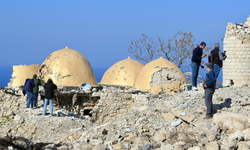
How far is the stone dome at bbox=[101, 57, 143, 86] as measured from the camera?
70.4ft

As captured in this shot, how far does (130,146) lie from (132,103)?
852 cm

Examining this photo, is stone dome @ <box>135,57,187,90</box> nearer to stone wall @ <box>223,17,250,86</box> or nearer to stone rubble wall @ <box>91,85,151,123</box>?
stone rubble wall @ <box>91,85,151,123</box>

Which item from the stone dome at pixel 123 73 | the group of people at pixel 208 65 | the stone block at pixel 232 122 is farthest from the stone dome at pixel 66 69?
the stone block at pixel 232 122

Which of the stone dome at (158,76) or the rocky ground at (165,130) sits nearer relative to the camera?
the rocky ground at (165,130)

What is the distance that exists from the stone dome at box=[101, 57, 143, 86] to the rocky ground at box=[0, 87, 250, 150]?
889 centimetres

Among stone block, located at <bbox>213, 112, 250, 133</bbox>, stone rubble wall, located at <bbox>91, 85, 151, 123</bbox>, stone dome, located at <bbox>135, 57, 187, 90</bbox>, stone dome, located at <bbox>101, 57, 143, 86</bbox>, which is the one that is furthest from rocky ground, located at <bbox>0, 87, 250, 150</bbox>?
stone dome, located at <bbox>101, 57, 143, 86</bbox>

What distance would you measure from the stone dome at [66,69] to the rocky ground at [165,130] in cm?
604

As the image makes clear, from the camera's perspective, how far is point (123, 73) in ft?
71.1

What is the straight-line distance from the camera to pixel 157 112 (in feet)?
33.8

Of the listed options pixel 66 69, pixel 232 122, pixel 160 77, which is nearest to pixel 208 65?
pixel 232 122

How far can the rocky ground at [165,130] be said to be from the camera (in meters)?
7.76

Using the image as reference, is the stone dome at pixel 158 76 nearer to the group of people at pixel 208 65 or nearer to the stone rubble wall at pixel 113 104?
the stone rubble wall at pixel 113 104

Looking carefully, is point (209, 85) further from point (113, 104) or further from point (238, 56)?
point (238, 56)

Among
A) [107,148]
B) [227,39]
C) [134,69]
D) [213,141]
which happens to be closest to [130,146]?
[107,148]
